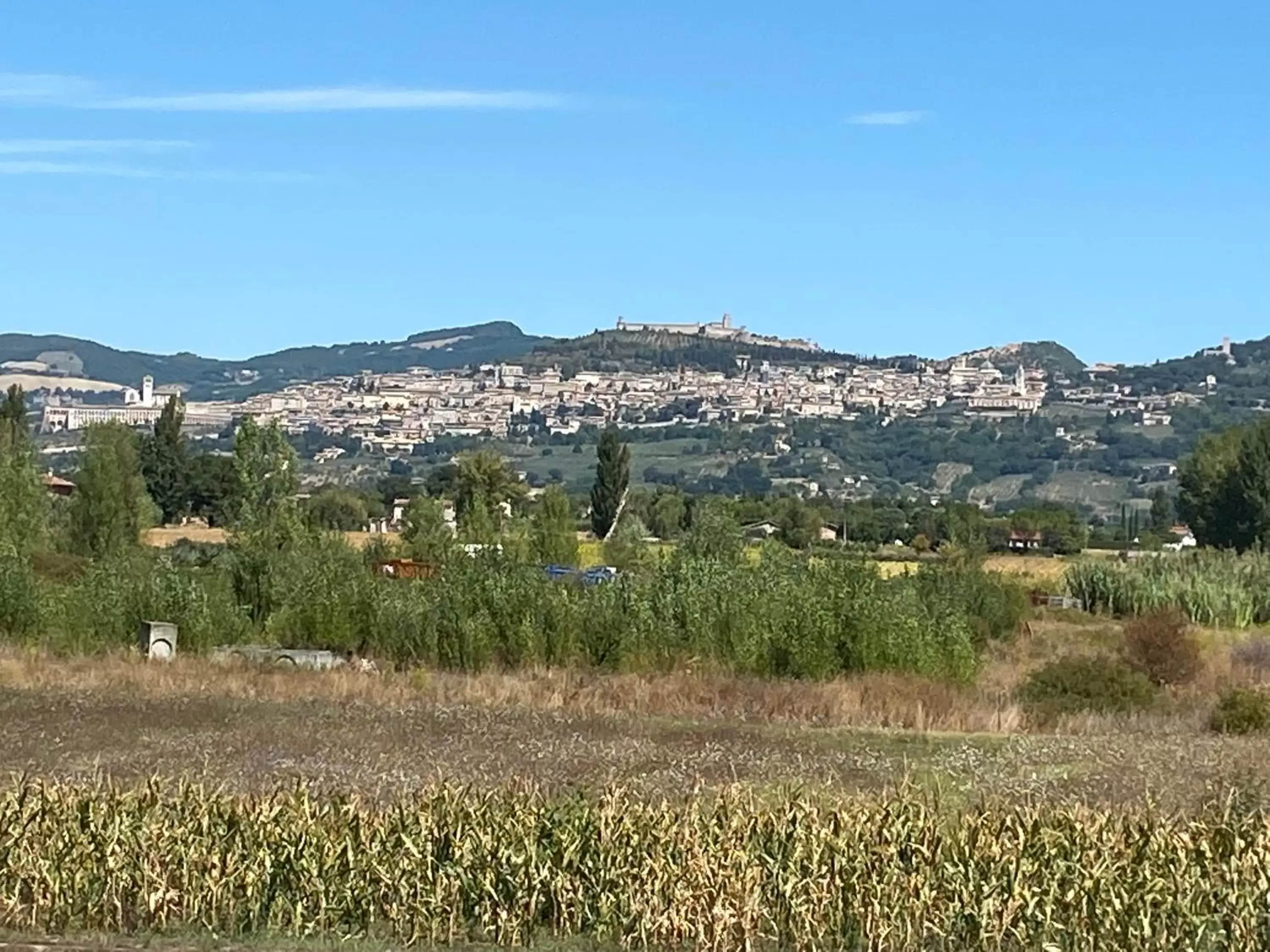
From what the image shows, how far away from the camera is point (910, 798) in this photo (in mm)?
12414

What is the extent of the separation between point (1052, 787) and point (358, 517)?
82171 mm

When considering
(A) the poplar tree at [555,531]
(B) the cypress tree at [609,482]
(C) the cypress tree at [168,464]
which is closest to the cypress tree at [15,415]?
(C) the cypress tree at [168,464]

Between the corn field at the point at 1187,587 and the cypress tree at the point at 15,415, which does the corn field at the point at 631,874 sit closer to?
the corn field at the point at 1187,587

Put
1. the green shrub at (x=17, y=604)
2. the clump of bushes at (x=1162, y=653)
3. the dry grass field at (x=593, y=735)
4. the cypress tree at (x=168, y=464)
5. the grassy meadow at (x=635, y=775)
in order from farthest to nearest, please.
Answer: the cypress tree at (x=168, y=464)
the green shrub at (x=17, y=604)
the clump of bushes at (x=1162, y=653)
the dry grass field at (x=593, y=735)
the grassy meadow at (x=635, y=775)

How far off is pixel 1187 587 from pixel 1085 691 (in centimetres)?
2856

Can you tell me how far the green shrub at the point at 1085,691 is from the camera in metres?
27.8

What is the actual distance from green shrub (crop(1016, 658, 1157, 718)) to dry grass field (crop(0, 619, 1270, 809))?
47 cm

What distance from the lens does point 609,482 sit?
295 feet

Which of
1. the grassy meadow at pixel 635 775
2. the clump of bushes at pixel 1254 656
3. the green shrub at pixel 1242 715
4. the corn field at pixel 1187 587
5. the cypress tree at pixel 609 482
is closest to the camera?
the grassy meadow at pixel 635 775

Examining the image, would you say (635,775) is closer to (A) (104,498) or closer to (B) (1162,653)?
(B) (1162,653)

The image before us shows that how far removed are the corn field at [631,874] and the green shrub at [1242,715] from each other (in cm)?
1430

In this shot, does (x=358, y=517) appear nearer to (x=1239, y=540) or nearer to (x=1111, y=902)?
(x=1239, y=540)

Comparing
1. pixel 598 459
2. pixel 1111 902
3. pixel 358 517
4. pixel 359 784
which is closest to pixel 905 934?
pixel 1111 902

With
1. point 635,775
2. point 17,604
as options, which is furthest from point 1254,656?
point 17,604
